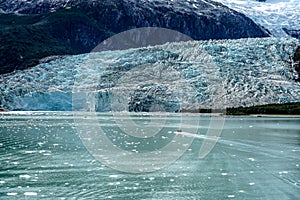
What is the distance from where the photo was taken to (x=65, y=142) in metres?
29.7

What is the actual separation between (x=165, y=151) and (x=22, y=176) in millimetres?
10048

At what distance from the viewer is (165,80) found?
281ft

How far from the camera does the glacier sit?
7750 cm

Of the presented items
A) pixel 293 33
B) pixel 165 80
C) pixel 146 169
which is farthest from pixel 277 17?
pixel 146 169

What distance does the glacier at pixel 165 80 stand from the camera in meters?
77.5

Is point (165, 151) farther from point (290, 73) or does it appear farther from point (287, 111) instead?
point (290, 73)

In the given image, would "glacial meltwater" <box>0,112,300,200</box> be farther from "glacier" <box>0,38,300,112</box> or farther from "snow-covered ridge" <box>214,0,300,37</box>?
"snow-covered ridge" <box>214,0,300,37</box>

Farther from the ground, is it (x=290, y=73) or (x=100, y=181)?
(x=290, y=73)

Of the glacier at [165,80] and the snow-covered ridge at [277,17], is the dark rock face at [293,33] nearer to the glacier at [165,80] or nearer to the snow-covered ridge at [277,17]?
the snow-covered ridge at [277,17]

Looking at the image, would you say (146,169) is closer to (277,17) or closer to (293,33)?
(293,33)

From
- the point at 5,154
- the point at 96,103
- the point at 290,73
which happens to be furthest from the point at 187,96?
the point at 5,154

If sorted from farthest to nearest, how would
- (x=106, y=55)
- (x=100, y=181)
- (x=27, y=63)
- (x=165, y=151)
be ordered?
(x=27, y=63) < (x=106, y=55) < (x=165, y=151) < (x=100, y=181)

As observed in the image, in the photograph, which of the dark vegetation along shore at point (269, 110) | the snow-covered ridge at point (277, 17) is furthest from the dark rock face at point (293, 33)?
the dark vegetation along shore at point (269, 110)

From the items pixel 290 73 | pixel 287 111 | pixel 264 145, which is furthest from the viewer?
pixel 290 73
